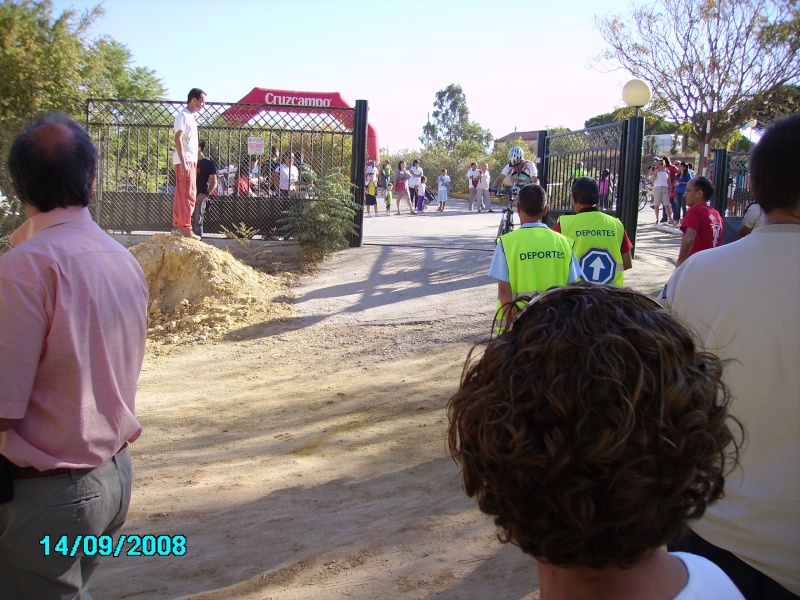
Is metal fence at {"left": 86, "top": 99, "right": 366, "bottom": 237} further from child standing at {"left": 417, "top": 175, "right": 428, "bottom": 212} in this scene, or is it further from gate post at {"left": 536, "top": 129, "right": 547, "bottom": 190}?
child standing at {"left": 417, "top": 175, "right": 428, "bottom": 212}

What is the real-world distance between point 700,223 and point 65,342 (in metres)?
5.81

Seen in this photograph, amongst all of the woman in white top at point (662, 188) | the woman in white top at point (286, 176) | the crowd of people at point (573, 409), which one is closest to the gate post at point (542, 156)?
the woman in white top at point (286, 176)

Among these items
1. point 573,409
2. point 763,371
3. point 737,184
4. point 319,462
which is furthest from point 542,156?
point 573,409

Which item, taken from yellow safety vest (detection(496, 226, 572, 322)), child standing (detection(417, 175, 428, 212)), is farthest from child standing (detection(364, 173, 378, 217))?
yellow safety vest (detection(496, 226, 572, 322))

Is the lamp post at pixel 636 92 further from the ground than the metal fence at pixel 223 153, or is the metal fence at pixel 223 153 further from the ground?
the lamp post at pixel 636 92

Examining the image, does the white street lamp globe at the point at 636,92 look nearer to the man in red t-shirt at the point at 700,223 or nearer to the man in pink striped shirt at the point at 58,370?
the man in red t-shirt at the point at 700,223

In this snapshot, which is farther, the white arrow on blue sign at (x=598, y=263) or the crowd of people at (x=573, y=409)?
the white arrow on blue sign at (x=598, y=263)

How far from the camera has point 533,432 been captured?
1.03 meters

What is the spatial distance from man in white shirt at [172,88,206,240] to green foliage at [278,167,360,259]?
65.0 inches

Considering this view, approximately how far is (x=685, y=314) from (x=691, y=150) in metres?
54.6

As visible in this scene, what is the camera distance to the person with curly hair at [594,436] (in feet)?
3.33

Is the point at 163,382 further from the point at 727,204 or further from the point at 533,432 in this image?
the point at 727,204

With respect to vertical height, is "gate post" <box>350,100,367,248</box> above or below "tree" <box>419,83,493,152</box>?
below

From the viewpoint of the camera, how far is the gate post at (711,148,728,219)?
14.1 m
